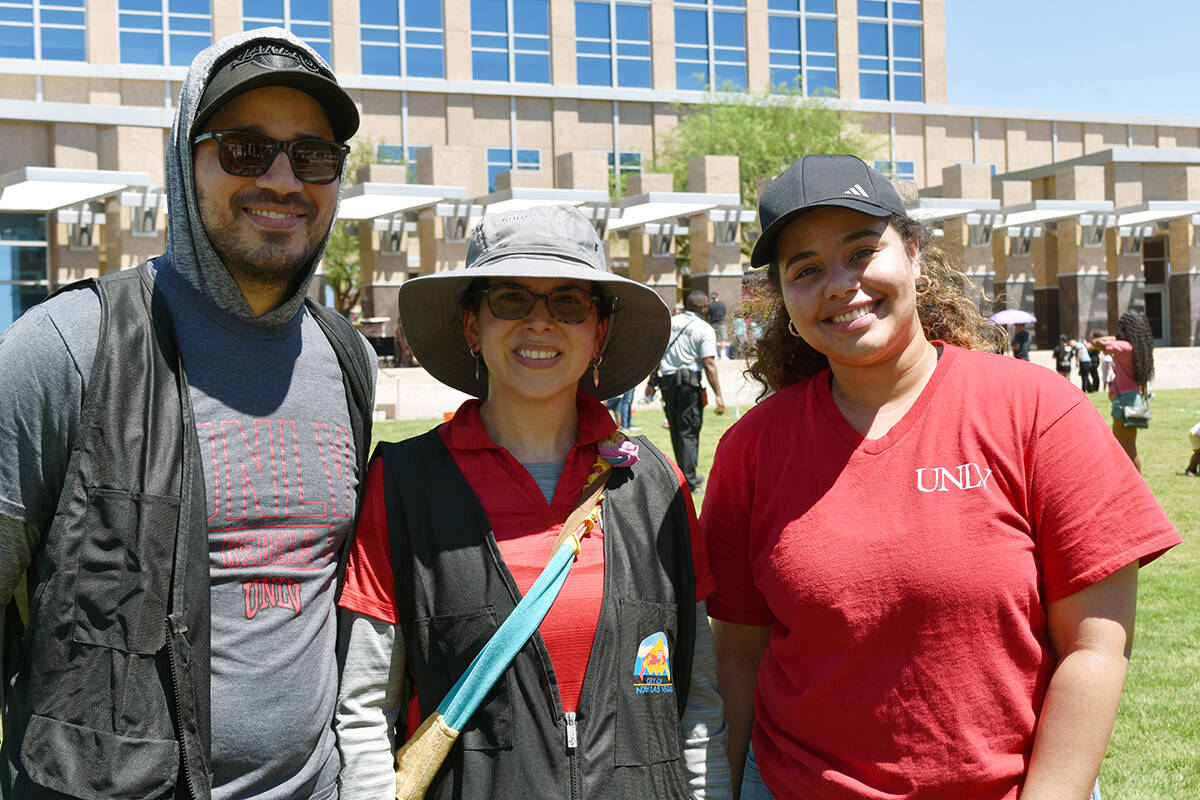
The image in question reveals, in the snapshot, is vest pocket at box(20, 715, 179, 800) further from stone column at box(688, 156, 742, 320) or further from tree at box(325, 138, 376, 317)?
tree at box(325, 138, 376, 317)

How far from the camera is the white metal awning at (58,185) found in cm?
2800

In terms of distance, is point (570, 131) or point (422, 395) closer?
point (422, 395)

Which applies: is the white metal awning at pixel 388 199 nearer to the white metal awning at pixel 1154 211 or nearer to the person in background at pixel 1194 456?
the person in background at pixel 1194 456

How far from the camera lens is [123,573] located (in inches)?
89.8

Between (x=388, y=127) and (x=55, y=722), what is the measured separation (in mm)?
51091

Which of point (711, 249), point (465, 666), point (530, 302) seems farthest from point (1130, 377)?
point (711, 249)

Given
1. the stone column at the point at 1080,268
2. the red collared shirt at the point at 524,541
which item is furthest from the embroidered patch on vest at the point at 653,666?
the stone column at the point at 1080,268

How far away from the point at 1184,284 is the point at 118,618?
4838cm

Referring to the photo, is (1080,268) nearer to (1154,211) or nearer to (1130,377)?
(1154,211)

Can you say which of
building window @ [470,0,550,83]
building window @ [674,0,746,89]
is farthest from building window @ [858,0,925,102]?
building window @ [470,0,550,83]

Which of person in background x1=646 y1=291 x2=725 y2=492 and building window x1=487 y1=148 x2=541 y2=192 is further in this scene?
building window x1=487 y1=148 x2=541 y2=192

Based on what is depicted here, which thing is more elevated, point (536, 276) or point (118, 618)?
point (536, 276)

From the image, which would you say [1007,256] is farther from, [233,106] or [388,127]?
[233,106]

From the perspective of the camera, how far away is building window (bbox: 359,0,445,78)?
50.8m
